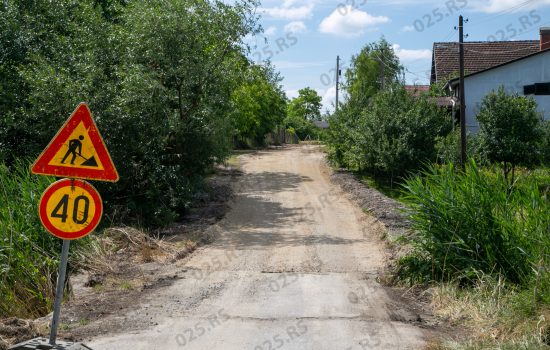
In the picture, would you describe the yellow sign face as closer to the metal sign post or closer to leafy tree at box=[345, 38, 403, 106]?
the metal sign post

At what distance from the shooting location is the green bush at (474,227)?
29.0ft

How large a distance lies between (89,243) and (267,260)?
3490 mm

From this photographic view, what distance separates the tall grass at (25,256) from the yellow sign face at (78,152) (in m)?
3.83

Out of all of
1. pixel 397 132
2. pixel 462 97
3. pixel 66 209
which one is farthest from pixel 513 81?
pixel 66 209

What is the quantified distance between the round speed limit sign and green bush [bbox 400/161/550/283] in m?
5.51

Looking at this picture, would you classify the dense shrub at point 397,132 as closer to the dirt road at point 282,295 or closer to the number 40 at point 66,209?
the dirt road at point 282,295

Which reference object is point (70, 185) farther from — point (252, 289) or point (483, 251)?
point (483, 251)

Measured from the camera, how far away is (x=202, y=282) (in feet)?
34.2

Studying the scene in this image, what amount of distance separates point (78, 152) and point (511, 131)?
85.5 ft

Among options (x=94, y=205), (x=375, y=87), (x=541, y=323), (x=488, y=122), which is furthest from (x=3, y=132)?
(x=375, y=87)

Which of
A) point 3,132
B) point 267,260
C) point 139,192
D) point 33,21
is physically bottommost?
point 267,260

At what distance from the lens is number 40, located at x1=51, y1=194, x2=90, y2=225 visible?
6098 mm

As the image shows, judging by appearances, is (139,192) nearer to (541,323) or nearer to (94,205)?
(94,205)

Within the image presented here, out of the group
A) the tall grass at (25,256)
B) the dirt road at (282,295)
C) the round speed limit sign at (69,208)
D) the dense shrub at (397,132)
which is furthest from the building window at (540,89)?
the round speed limit sign at (69,208)
